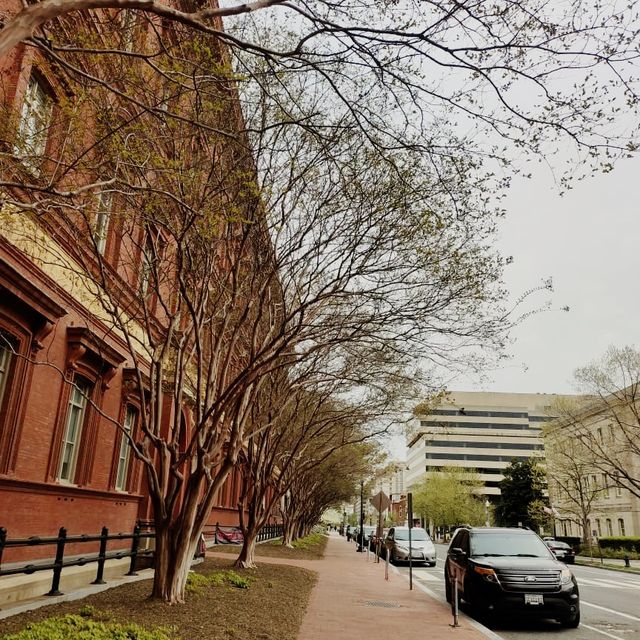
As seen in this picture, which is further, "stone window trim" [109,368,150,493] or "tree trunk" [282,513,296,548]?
"tree trunk" [282,513,296,548]

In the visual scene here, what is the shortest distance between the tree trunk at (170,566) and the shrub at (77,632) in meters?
2.84

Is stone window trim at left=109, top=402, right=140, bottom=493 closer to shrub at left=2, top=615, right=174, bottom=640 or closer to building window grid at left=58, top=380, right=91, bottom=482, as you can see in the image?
building window grid at left=58, top=380, right=91, bottom=482

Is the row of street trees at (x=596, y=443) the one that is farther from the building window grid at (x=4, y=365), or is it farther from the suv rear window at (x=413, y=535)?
the building window grid at (x=4, y=365)

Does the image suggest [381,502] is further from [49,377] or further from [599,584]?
[49,377]

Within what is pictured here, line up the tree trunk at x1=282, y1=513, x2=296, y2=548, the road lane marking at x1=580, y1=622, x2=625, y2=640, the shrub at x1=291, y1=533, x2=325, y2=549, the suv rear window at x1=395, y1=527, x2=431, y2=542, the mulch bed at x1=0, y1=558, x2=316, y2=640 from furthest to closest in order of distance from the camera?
1. the shrub at x1=291, y1=533, x2=325, y2=549
2. the tree trunk at x1=282, y1=513, x2=296, y2=548
3. the suv rear window at x1=395, y1=527, x2=431, y2=542
4. the road lane marking at x1=580, y1=622, x2=625, y2=640
5. the mulch bed at x1=0, y1=558, x2=316, y2=640

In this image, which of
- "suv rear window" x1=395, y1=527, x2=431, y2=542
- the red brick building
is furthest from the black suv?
"suv rear window" x1=395, y1=527, x2=431, y2=542

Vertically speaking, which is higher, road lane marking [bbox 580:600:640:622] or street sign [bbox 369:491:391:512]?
street sign [bbox 369:491:391:512]

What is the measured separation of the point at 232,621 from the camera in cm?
911

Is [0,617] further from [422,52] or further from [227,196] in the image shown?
[422,52]

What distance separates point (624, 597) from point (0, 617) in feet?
53.7

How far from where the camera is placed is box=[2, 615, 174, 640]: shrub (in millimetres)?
6016

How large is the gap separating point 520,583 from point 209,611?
5604 millimetres

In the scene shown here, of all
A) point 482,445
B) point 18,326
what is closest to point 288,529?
point 18,326

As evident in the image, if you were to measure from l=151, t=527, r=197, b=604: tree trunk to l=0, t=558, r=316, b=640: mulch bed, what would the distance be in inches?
7.8
